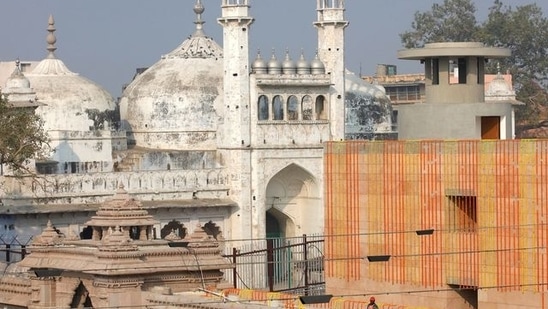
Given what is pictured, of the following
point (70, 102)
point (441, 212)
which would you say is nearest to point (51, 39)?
point (70, 102)

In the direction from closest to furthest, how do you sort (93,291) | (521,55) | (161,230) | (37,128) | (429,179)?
(93,291) < (429,179) < (37,128) < (161,230) < (521,55)

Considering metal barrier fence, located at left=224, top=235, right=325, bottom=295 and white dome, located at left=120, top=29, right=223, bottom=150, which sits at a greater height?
white dome, located at left=120, top=29, right=223, bottom=150

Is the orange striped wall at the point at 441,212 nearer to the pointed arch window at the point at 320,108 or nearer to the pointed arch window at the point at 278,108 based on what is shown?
the pointed arch window at the point at 278,108

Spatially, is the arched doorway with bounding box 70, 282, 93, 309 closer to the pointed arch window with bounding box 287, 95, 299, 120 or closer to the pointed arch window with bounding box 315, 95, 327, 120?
the pointed arch window with bounding box 287, 95, 299, 120

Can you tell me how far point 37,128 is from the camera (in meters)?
45.1

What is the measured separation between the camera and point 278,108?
53250mm

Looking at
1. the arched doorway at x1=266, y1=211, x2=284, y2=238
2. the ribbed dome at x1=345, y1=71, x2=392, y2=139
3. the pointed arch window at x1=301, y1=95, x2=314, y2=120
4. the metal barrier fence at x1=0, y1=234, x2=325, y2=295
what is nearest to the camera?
the metal barrier fence at x1=0, y1=234, x2=325, y2=295

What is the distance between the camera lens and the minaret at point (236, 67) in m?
52.1

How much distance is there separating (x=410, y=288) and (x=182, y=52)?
2277 cm

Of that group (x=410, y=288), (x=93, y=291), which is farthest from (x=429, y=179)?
(x=93, y=291)

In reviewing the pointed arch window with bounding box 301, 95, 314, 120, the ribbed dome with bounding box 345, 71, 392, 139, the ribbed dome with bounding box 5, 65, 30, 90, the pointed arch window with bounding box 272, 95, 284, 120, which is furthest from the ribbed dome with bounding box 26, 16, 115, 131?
the ribbed dome with bounding box 345, 71, 392, 139

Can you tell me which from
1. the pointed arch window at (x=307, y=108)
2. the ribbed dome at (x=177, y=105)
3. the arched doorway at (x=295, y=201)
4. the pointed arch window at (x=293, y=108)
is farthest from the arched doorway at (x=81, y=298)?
the ribbed dome at (x=177, y=105)

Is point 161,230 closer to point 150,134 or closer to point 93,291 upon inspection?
point 150,134

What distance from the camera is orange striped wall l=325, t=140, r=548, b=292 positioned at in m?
32.7
